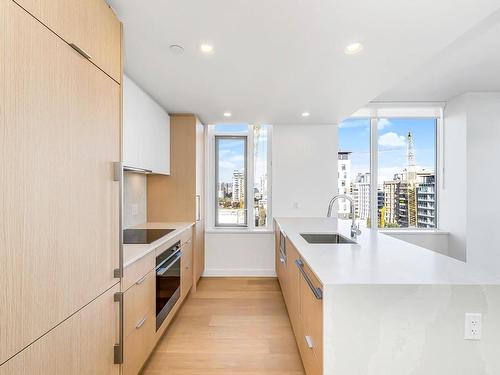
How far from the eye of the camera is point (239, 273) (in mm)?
3881

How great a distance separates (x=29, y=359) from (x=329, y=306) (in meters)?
1.15

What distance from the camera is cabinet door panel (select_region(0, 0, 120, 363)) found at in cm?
77

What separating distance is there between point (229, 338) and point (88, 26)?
96.5 inches

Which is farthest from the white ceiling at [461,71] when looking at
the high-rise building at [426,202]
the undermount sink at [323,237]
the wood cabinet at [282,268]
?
the wood cabinet at [282,268]

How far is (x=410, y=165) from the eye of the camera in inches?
164

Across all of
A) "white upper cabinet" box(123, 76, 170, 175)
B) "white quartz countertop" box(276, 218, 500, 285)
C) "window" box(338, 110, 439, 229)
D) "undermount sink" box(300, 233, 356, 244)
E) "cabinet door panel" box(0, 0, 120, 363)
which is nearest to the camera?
"cabinet door panel" box(0, 0, 120, 363)

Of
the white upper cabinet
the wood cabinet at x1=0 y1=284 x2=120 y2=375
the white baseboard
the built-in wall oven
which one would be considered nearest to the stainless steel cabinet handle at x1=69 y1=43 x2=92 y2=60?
the white upper cabinet

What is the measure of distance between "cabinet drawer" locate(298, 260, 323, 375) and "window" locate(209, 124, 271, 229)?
7.97 ft

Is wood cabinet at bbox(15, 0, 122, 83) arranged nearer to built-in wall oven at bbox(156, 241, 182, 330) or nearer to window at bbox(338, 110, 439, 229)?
built-in wall oven at bbox(156, 241, 182, 330)

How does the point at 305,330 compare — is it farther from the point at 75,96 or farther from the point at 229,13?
the point at 229,13

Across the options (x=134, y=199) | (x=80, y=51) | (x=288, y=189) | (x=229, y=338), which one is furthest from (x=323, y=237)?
(x=80, y=51)

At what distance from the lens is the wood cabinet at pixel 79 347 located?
85 cm

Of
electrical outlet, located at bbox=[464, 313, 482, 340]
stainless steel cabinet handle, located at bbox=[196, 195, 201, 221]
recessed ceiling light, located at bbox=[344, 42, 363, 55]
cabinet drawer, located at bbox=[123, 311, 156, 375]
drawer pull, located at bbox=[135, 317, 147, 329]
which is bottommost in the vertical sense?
cabinet drawer, located at bbox=[123, 311, 156, 375]

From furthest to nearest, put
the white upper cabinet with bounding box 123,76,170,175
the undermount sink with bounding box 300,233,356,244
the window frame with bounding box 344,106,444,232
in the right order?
the window frame with bounding box 344,106,444,232, the undermount sink with bounding box 300,233,356,244, the white upper cabinet with bounding box 123,76,170,175
